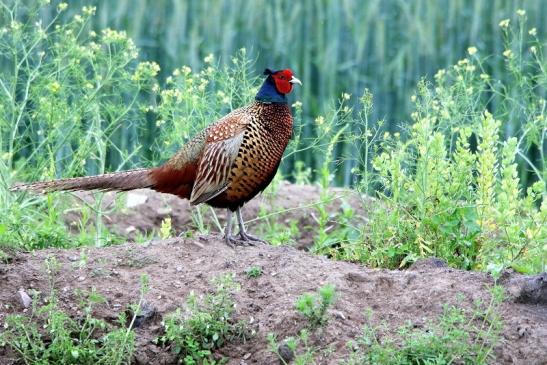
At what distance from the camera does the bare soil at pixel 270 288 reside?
4.68m

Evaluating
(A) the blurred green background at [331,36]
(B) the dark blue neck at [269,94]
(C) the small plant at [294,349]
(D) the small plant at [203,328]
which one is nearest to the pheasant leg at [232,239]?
(B) the dark blue neck at [269,94]

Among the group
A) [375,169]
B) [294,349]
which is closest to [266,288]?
[294,349]

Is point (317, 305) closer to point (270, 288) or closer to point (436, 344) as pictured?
point (270, 288)

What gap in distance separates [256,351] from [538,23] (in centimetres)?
604

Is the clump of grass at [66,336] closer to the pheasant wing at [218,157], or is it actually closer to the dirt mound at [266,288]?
the dirt mound at [266,288]

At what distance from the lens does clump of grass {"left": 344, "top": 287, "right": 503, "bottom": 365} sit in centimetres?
435

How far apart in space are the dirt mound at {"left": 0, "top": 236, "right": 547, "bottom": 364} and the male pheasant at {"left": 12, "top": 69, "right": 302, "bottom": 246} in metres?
0.48

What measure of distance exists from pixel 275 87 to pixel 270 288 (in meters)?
1.46

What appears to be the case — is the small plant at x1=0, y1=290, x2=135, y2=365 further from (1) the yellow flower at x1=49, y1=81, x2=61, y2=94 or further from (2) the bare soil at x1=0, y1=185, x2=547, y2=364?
(1) the yellow flower at x1=49, y1=81, x2=61, y2=94

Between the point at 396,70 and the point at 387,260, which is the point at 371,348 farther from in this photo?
the point at 396,70

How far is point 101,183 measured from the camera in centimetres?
608

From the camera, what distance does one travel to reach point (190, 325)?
473 centimetres

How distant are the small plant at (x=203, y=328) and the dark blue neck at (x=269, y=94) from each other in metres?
1.55

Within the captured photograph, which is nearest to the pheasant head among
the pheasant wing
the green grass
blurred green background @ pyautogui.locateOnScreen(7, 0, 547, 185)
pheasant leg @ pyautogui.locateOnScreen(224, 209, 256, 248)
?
the pheasant wing
